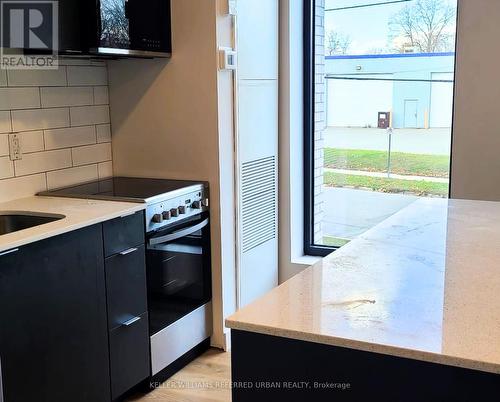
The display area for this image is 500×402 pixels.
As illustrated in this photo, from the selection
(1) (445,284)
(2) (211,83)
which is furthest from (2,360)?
(2) (211,83)

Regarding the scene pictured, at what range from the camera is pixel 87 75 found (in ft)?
10.6

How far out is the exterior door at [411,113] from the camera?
146 inches

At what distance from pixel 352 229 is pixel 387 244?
84.4 inches

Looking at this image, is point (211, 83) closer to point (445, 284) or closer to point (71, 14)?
point (71, 14)

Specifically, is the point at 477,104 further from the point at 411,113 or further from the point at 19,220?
the point at 19,220

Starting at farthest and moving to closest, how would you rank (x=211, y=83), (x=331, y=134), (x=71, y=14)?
(x=331, y=134) < (x=211, y=83) < (x=71, y=14)

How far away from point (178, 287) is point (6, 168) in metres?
0.98

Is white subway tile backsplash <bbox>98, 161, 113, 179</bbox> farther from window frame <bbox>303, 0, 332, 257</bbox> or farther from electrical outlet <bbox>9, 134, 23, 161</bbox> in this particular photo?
window frame <bbox>303, 0, 332, 257</bbox>

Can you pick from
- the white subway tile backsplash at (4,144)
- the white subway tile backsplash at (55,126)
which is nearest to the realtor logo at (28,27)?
the white subway tile backsplash at (55,126)

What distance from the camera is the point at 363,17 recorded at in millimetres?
3830

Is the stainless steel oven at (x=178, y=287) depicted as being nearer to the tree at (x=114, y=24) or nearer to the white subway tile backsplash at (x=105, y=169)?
the white subway tile backsplash at (x=105, y=169)

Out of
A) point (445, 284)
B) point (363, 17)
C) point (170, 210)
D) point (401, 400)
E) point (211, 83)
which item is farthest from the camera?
point (363, 17)

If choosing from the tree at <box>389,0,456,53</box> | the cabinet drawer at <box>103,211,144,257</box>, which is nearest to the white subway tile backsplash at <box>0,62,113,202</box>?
the cabinet drawer at <box>103,211,144,257</box>

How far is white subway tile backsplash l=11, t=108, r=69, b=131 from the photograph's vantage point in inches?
111
